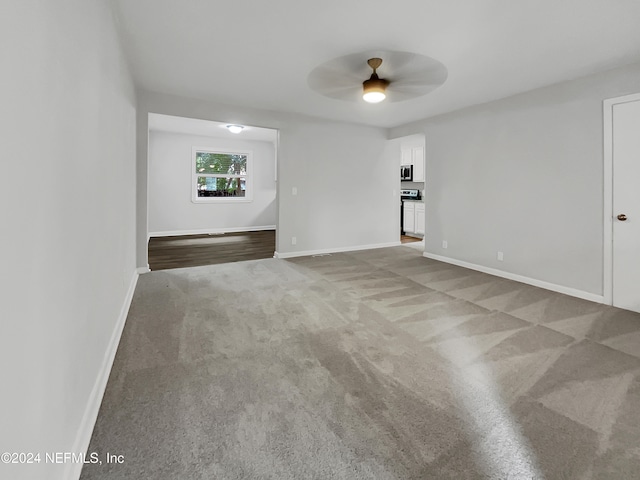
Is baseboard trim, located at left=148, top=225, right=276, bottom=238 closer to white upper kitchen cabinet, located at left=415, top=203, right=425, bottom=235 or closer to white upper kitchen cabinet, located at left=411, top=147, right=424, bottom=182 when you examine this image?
white upper kitchen cabinet, located at left=415, top=203, right=425, bottom=235

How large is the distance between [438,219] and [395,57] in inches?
116

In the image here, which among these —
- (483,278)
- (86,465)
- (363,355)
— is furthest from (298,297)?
(483,278)

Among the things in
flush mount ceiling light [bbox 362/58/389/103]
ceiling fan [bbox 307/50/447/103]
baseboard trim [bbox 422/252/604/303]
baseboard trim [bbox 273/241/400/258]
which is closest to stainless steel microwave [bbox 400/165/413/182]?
baseboard trim [bbox 273/241/400/258]

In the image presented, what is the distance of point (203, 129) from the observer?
7.13 m

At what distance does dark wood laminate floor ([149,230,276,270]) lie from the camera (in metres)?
5.12

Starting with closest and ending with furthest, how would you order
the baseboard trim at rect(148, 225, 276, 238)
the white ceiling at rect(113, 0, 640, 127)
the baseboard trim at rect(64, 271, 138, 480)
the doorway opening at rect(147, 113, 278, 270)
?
the baseboard trim at rect(64, 271, 138, 480)
the white ceiling at rect(113, 0, 640, 127)
the doorway opening at rect(147, 113, 278, 270)
the baseboard trim at rect(148, 225, 276, 238)

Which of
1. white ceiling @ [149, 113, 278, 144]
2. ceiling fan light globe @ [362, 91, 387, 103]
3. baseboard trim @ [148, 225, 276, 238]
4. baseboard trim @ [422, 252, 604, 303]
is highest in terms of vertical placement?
white ceiling @ [149, 113, 278, 144]

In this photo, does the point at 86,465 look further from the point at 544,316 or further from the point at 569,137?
the point at 569,137

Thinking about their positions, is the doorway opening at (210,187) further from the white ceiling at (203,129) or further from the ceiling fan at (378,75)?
the ceiling fan at (378,75)

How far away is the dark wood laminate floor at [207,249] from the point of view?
Answer: 5.12m

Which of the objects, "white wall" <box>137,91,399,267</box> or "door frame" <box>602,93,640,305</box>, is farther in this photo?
"white wall" <box>137,91,399,267</box>

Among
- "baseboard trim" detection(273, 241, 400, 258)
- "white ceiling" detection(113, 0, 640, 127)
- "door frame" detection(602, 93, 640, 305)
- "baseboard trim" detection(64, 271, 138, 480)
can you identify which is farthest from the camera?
"baseboard trim" detection(273, 241, 400, 258)

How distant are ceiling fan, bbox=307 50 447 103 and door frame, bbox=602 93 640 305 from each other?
1.65 meters

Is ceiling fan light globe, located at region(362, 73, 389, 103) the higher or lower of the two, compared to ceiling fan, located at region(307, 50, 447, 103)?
lower
